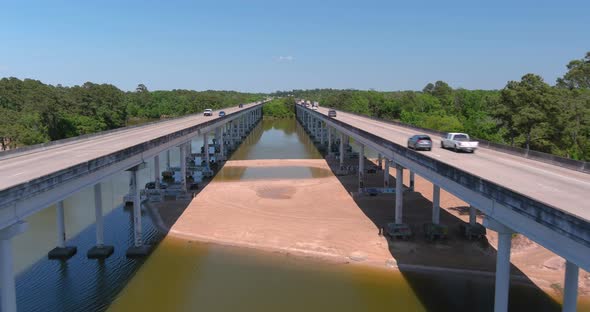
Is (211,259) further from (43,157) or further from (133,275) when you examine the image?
(43,157)

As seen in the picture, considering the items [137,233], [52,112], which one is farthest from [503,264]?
[52,112]

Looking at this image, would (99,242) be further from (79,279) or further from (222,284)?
(222,284)

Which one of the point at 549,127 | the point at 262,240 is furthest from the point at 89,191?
the point at 549,127

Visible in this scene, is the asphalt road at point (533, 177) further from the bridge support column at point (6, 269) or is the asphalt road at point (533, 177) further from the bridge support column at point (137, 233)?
the bridge support column at point (137, 233)

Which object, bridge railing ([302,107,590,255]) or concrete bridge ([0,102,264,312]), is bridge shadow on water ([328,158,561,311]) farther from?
concrete bridge ([0,102,264,312])

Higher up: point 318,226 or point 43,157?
point 43,157

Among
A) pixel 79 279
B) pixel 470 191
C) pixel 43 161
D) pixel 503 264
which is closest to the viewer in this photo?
pixel 503 264
